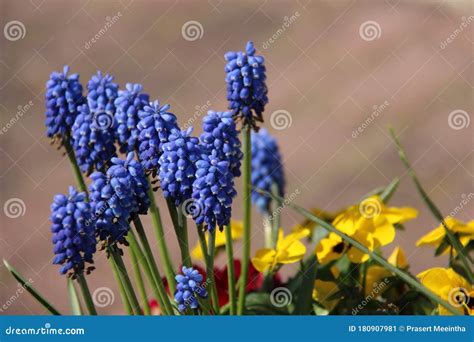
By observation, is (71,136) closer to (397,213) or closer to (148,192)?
(148,192)

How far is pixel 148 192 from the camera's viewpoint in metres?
1.92

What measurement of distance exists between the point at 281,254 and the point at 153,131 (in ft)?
1.98

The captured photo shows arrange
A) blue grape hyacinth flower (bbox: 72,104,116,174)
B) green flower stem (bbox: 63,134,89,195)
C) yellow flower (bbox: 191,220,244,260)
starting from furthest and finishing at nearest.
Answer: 1. yellow flower (bbox: 191,220,244,260)
2. green flower stem (bbox: 63,134,89,195)
3. blue grape hyacinth flower (bbox: 72,104,116,174)

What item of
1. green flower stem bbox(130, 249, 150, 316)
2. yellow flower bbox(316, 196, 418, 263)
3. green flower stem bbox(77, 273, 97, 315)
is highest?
yellow flower bbox(316, 196, 418, 263)

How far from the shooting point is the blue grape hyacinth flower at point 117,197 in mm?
1777

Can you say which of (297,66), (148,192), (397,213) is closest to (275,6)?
(297,66)

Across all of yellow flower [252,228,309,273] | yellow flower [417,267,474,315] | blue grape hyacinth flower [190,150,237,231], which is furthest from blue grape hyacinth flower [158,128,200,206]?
yellow flower [417,267,474,315]

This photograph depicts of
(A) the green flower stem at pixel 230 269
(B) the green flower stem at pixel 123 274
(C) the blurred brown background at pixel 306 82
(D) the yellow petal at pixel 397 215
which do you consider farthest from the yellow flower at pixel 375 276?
(C) the blurred brown background at pixel 306 82

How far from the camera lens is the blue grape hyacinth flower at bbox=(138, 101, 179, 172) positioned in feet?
6.09

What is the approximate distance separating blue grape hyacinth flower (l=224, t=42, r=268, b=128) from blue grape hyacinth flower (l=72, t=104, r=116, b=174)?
30 centimetres

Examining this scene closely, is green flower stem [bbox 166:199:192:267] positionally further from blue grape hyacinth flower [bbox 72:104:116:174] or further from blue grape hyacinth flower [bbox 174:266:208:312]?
blue grape hyacinth flower [bbox 72:104:116:174]

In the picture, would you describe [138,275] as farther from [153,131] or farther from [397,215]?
[397,215]

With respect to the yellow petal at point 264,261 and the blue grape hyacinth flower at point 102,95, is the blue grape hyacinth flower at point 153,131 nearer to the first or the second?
the blue grape hyacinth flower at point 102,95

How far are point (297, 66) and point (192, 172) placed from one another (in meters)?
4.06
